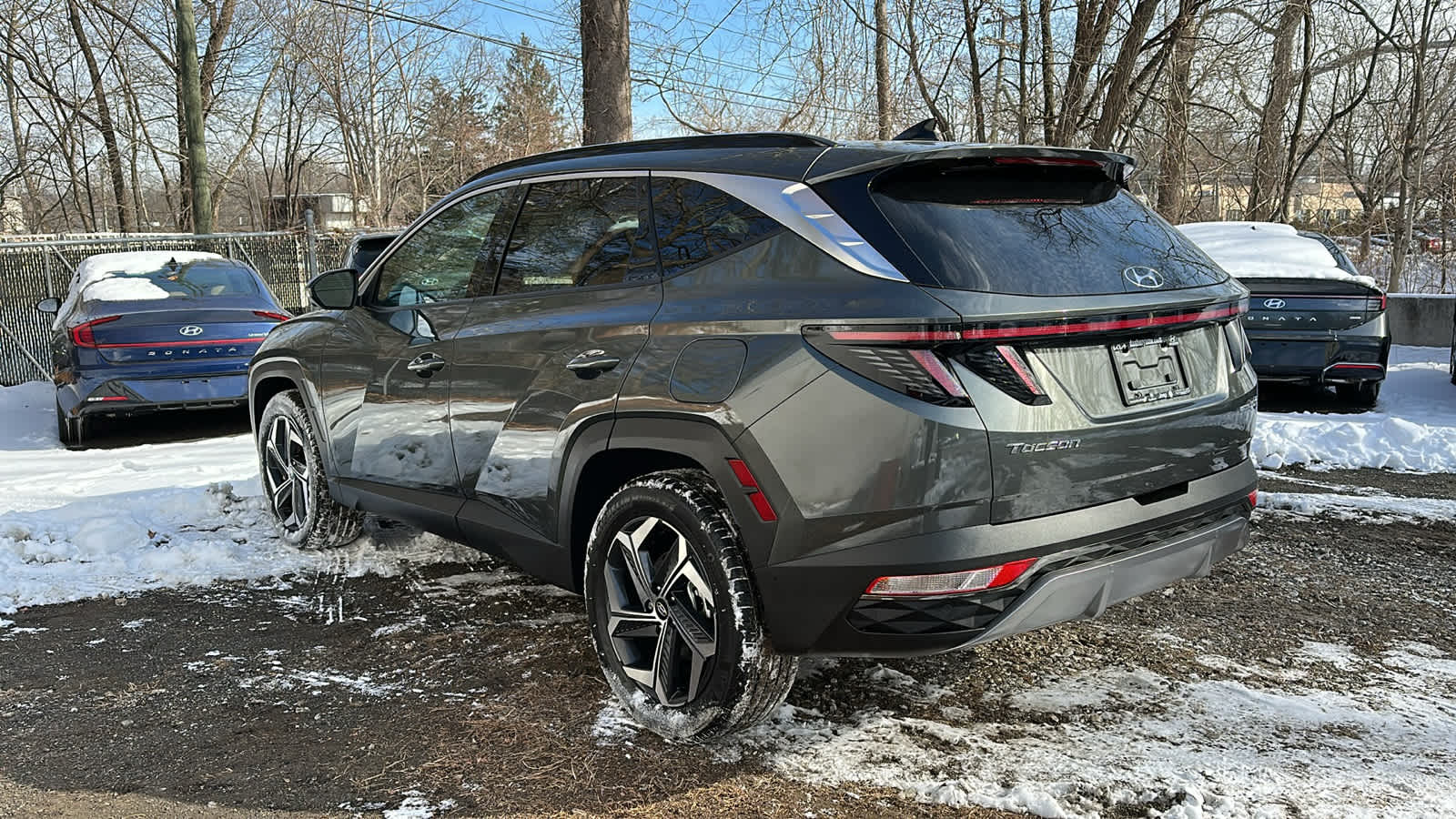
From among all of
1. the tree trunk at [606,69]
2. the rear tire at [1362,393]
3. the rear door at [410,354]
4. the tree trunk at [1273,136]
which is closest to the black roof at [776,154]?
the rear door at [410,354]

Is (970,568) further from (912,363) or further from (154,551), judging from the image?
(154,551)

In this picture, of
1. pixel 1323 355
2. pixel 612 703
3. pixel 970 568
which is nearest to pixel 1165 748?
pixel 970 568

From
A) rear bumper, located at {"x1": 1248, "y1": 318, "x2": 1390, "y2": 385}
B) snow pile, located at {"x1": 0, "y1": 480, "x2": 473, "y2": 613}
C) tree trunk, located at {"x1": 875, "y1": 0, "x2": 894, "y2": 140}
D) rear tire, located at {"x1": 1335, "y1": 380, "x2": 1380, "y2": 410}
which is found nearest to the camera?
snow pile, located at {"x1": 0, "y1": 480, "x2": 473, "y2": 613}

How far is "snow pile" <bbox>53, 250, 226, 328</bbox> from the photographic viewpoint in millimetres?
9516

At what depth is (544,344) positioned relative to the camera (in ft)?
11.9

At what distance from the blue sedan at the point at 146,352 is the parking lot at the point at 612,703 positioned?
3.32 m

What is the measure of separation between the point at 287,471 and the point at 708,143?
328 cm

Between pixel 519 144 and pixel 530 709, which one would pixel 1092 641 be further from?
pixel 519 144

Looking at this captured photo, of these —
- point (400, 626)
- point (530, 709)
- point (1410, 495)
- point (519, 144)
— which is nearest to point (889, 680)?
point (530, 709)

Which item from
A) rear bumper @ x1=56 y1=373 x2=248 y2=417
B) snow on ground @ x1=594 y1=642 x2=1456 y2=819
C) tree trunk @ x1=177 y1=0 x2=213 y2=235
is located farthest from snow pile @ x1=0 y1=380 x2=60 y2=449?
snow on ground @ x1=594 y1=642 x2=1456 y2=819

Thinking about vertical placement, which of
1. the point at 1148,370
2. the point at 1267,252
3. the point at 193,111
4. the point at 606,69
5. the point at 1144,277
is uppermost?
the point at 193,111

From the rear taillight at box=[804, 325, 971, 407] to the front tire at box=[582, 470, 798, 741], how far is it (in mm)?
656

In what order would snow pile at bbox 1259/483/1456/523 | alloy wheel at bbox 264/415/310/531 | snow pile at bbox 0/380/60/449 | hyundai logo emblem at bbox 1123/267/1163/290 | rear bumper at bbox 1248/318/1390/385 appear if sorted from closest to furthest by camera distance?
hyundai logo emblem at bbox 1123/267/1163/290
alloy wheel at bbox 264/415/310/531
snow pile at bbox 1259/483/1456/523
rear bumper at bbox 1248/318/1390/385
snow pile at bbox 0/380/60/449

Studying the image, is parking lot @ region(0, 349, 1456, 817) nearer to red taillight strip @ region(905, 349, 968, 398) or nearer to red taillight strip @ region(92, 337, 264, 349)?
red taillight strip @ region(905, 349, 968, 398)
